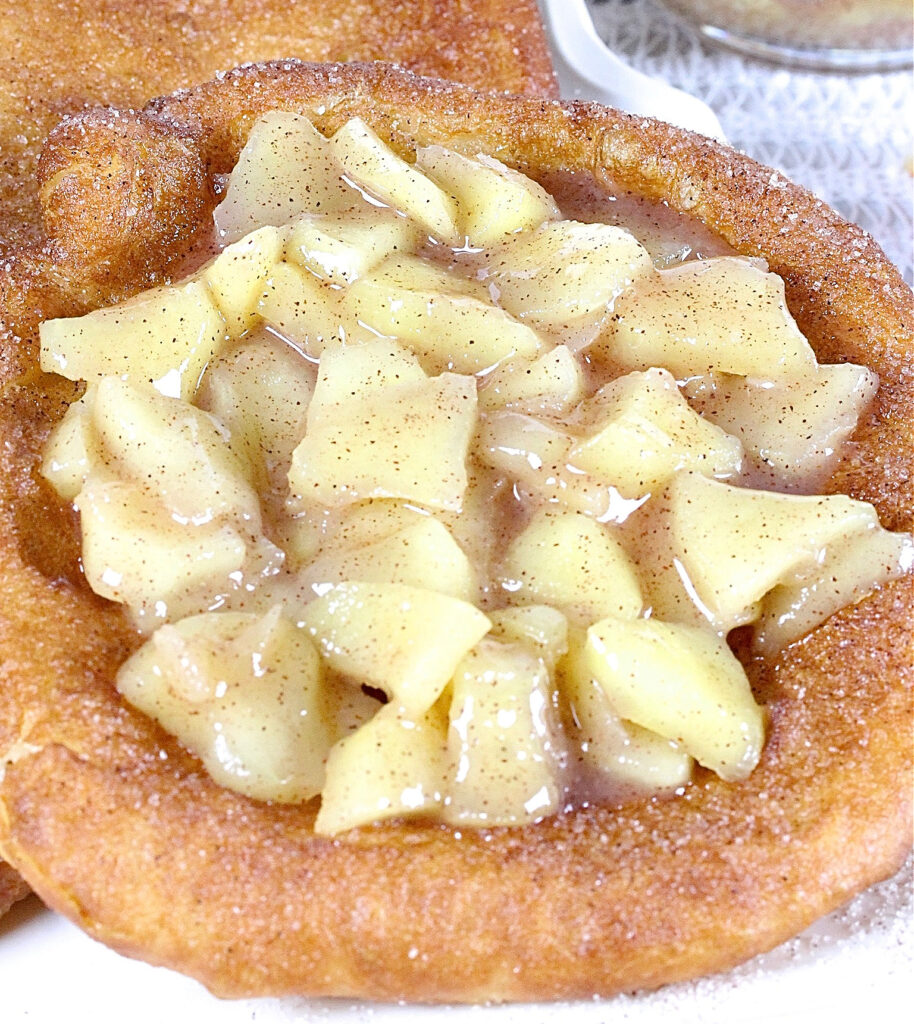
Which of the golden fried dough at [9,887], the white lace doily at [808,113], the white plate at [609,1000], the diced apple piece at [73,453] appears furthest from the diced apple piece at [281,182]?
the white lace doily at [808,113]

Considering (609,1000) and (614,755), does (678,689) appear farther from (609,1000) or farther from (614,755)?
(609,1000)

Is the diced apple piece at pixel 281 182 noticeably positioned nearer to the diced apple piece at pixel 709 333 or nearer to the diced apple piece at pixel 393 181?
the diced apple piece at pixel 393 181

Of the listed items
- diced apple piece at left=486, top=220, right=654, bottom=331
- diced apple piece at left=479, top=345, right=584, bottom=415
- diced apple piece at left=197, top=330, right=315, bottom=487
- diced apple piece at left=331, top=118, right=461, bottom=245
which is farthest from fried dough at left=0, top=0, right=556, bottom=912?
diced apple piece at left=479, top=345, right=584, bottom=415

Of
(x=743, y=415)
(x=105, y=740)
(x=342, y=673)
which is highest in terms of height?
(x=743, y=415)

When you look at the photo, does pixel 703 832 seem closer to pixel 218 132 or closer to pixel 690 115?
pixel 218 132

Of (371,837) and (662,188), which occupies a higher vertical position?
(662,188)

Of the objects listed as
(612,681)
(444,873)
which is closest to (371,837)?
(444,873)
